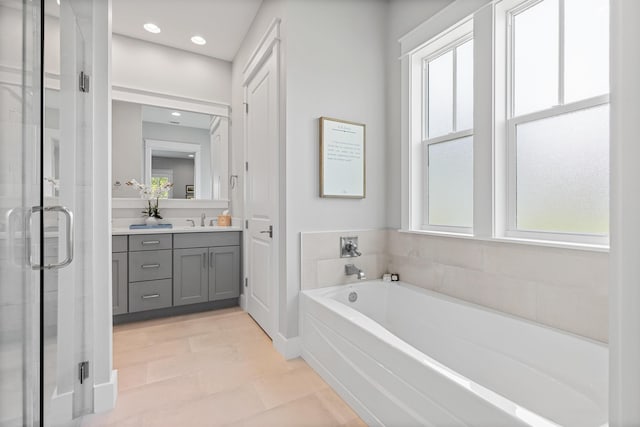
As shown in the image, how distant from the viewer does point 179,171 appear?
3348 mm

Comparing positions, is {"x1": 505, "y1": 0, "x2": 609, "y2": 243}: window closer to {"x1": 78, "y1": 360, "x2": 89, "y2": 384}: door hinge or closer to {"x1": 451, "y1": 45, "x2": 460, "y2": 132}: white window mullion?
{"x1": 451, "y1": 45, "x2": 460, "y2": 132}: white window mullion

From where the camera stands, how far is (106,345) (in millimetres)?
1558

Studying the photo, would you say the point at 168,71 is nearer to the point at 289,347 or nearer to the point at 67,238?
the point at 67,238

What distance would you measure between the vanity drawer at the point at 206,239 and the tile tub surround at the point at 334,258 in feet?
4.23

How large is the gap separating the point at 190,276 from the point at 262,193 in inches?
46.5

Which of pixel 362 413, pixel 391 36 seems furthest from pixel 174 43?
pixel 362 413

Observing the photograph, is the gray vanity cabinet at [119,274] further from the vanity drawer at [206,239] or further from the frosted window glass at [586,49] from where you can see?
the frosted window glass at [586,49]

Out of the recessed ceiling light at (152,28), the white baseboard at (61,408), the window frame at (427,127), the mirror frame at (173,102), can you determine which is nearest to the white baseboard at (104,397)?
the white baseboard at (61,408)

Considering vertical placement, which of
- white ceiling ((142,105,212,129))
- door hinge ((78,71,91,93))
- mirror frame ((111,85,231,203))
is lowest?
door hinge ((78,71,91,93))

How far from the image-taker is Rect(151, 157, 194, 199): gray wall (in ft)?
10.8

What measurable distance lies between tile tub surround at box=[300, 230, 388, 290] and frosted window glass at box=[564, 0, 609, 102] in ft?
4.96

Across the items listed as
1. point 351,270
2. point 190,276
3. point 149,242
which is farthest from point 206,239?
point 351,270

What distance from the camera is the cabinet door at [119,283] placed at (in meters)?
2.60

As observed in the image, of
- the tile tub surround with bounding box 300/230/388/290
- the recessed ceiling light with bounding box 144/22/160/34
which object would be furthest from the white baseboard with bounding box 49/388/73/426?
the recessed ceiling light with bounding box 144/22/160/34
